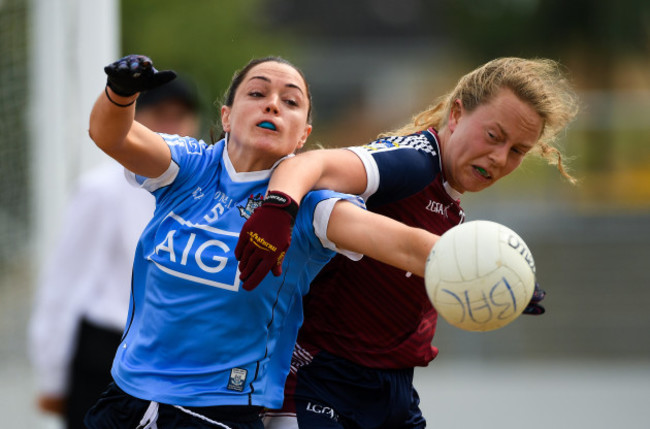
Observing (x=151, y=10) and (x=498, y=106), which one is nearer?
(x=498, y=106)

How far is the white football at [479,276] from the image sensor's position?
96.1 inches

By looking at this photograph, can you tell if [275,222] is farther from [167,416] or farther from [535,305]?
[535,305]

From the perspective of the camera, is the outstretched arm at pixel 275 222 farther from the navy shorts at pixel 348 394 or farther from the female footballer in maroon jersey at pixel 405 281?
the navy shorts at pixel 348 394

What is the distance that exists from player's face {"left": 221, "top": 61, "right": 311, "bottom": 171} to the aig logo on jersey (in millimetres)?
263

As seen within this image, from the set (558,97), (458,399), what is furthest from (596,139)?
(558,97)

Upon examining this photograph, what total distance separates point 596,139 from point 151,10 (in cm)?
882

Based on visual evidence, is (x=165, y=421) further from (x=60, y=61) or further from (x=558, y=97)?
(x=60, y=61)

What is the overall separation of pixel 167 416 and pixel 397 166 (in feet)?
3.41

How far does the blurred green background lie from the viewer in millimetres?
7043

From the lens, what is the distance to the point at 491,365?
35.0ft

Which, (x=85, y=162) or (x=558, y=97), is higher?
(x=558, y=97)

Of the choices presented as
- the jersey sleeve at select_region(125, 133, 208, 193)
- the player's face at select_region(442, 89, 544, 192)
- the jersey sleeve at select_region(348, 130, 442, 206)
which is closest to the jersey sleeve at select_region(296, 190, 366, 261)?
the jersey sleeve at select_region(348, 130, 442, 206)

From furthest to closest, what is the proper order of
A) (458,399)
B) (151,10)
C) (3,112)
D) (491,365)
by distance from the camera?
(151,10) → (491,365) → (458,399) → (3,112)

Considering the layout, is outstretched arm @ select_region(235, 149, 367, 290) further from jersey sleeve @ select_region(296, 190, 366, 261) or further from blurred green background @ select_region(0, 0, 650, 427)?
blurred green background @ select_region(0, 0, 650, 427)
